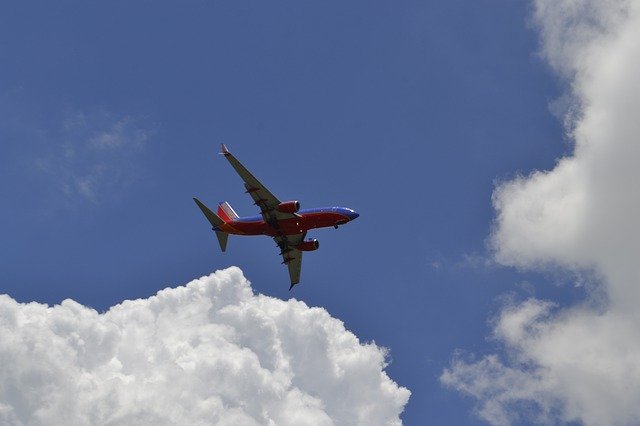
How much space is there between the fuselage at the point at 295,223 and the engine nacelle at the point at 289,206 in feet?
6.31

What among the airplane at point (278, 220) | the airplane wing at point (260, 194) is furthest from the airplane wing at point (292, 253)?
the airplane wing at point (260, 194)

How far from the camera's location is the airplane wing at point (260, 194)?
116 metres

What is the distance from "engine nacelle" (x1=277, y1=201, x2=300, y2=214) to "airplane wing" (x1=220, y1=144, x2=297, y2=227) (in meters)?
0.89

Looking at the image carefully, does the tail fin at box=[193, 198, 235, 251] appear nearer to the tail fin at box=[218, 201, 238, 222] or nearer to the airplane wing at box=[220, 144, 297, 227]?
the tail fin at box=[218, 201, 238, 222]

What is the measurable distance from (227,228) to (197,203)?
5845 millimetres

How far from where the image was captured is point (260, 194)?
4737 inches

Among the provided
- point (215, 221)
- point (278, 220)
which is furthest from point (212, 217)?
point (278, 220)

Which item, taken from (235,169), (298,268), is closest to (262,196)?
(235,169)

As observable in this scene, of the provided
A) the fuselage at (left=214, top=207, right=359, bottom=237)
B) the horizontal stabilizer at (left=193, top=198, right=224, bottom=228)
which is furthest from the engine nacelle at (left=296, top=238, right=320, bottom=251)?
the horizontal stabilizer at (left=193, top=198, right=224, bottom=228)

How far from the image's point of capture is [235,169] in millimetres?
117125

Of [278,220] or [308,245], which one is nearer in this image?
[278,220]

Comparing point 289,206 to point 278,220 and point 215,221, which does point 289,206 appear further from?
point 215,221

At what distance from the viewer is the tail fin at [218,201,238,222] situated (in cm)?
13312

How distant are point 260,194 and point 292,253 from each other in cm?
1935
